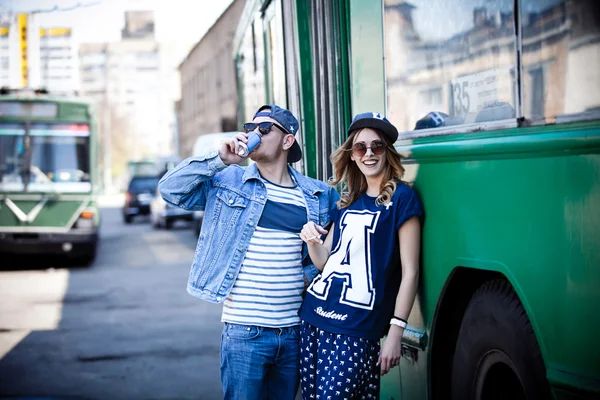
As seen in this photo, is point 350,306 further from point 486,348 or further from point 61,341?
point 61,341

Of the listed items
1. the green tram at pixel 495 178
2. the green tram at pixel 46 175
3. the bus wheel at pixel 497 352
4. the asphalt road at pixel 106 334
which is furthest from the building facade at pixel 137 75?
the bus wheel at pixel 497 352

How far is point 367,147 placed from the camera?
3369mm

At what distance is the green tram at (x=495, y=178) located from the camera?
8.06 ft

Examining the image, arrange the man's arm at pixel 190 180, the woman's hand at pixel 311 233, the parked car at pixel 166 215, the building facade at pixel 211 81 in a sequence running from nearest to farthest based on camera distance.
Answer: the woman's hand at pixel 311 233, the man's arm at pixel 190 180, the parked car at pixel 166 215, the building facade at pixel 211 81

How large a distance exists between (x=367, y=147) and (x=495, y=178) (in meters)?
0.63

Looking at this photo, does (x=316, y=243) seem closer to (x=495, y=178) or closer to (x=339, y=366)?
(x=339, y=366)

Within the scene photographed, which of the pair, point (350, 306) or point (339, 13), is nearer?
point (350, 306)

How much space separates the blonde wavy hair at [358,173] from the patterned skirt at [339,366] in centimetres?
53

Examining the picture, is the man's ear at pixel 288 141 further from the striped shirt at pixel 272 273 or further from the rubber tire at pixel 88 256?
the rubber tire at pixel 88 256

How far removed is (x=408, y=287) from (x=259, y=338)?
65cm

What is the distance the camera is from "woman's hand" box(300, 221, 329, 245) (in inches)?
130

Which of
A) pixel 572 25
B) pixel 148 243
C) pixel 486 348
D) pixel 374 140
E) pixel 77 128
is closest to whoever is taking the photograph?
pixel 572 25

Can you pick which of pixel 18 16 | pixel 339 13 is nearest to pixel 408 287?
pixel 339 13

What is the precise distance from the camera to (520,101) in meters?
2.84
